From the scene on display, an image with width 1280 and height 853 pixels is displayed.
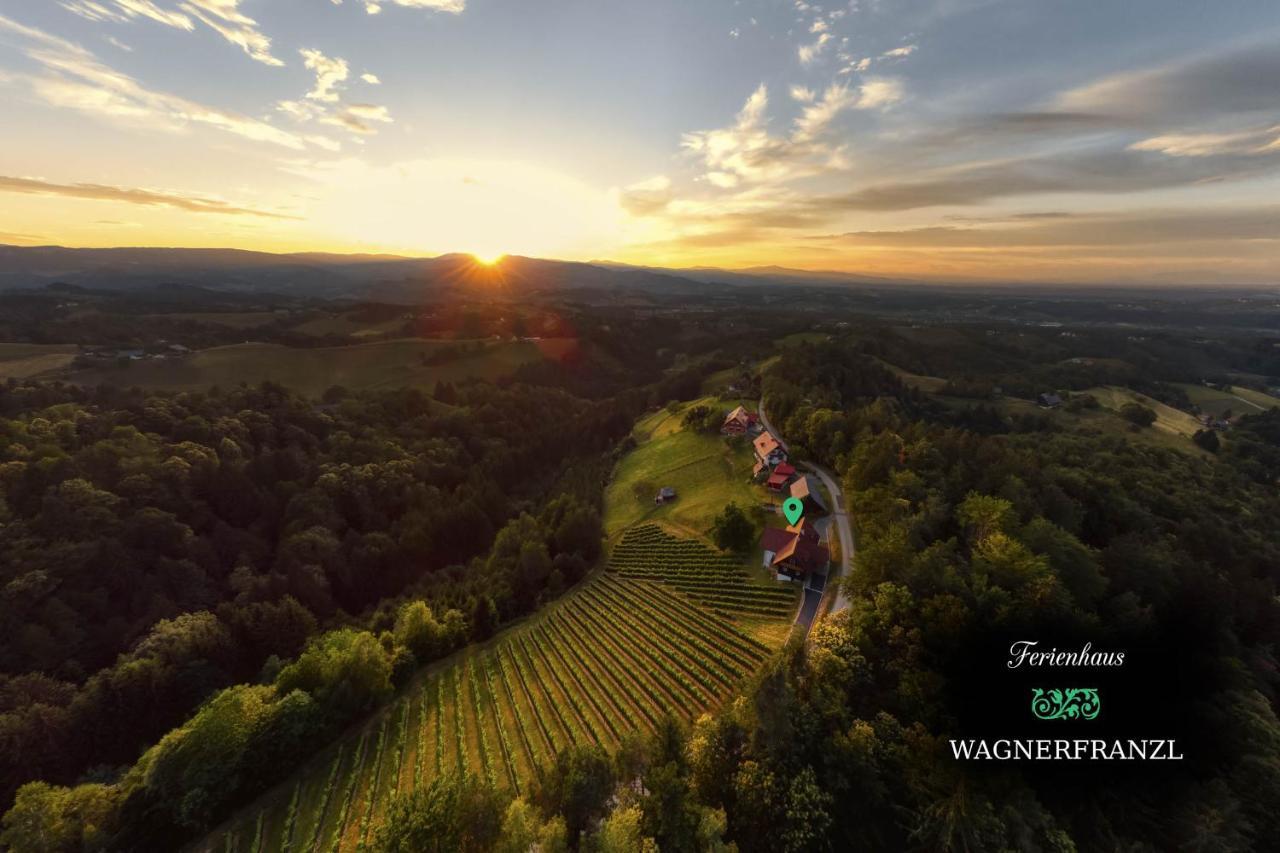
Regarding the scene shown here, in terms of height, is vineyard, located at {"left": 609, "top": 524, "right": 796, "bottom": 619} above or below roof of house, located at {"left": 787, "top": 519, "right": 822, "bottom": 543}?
below

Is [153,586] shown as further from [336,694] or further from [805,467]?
[805,467]

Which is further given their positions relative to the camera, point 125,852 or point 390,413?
point 390,413

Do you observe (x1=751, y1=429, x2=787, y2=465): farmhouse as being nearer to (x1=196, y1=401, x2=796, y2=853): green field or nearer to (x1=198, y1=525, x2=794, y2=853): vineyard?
(x1=196, y1=401, x2=796, y2=853): green field

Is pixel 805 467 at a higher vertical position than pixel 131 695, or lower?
higher

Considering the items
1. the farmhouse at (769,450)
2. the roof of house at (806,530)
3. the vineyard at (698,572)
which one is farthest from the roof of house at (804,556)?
the farmhouse at (769,450)

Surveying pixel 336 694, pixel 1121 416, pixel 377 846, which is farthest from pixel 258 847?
pixel 1121 416

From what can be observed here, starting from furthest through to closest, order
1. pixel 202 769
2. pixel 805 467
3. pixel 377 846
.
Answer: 1. pixel 805 467
2. pixel 202 769
3. pixel 377 846

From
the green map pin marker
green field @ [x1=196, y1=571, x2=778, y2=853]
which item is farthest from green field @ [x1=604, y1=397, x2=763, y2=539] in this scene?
green field @ [x1=196, y1=571, x2=778, y2=853]
